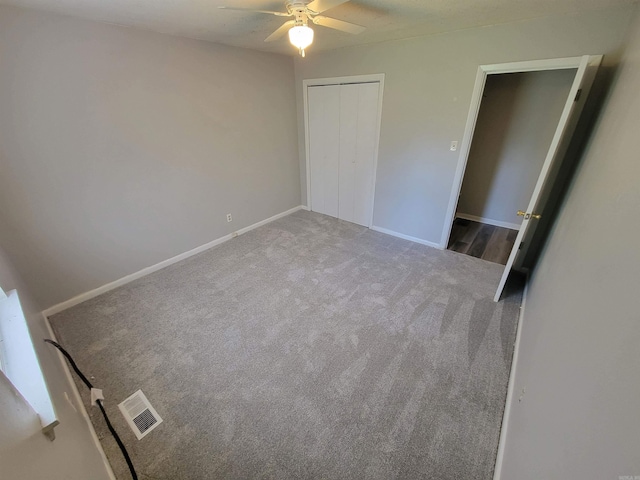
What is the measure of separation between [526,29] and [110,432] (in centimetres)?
401

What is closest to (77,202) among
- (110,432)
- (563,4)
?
(110,432)

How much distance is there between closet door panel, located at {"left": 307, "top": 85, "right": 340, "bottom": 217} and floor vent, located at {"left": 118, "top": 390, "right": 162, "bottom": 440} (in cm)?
320

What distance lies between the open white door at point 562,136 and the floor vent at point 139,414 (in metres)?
2.75

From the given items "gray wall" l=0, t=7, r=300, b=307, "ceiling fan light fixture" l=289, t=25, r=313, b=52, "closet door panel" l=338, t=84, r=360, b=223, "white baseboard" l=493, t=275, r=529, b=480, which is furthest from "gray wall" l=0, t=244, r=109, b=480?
"closet door panel" l=338, t=84, r=360, b=223

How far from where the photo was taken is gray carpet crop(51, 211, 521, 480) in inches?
51.6

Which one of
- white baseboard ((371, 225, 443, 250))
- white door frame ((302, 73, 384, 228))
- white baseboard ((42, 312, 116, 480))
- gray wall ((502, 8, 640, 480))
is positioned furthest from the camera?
white baseboard ((371, 225, 443, 250))

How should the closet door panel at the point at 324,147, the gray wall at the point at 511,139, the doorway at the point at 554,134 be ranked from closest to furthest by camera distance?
the doorway at the point at 554,134, the gray wall at the point at 511,139, the closet door panel at the point at 324,147

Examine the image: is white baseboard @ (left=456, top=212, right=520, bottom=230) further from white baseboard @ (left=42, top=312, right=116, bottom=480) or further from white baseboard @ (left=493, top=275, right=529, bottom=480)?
white baseboard @ (left=42, top=312, right=116, bottom=480)

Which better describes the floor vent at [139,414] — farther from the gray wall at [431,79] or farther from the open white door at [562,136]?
the gray wall at [431,79]

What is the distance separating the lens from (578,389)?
73cm

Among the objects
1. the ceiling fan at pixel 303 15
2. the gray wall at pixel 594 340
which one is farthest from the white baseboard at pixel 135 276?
the gray wall at pixel 594 340

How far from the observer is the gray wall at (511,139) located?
3.06 metres

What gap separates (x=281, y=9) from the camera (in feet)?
5.78

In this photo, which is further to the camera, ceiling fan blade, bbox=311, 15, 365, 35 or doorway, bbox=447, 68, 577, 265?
doorway, bbox=447, 68, 577, 265
